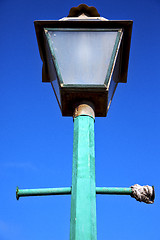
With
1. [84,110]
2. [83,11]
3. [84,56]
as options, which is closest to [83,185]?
[84,110]

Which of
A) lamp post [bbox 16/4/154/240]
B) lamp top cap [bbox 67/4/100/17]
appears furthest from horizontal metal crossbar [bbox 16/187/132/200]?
lamp top cap [bbox 67/4/100/17]

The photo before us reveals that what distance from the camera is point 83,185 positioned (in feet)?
5.35

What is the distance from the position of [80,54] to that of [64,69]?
0.17 meters

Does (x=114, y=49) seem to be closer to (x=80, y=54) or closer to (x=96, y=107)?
(x=80, y=54)

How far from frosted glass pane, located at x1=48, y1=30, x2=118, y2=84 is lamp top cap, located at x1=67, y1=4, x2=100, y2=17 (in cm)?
59

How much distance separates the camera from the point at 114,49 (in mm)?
2107

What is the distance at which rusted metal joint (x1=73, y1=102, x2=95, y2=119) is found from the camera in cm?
207

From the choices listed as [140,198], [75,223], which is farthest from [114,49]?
[75,223]

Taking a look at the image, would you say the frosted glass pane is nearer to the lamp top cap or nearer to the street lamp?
the street lamp

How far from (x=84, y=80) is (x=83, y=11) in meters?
1.04

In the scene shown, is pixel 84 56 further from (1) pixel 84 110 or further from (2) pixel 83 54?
(1) pixel 84 110

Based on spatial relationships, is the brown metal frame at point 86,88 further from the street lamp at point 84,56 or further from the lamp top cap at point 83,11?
the lamp top cap at point 83,11

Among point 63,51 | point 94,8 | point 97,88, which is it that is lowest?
point 97,88

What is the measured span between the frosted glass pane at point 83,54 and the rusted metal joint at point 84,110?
196mm
